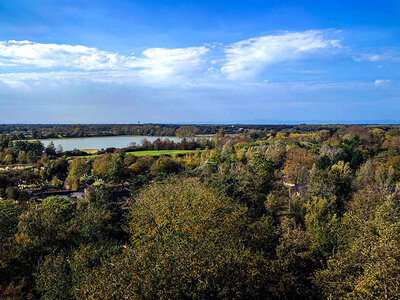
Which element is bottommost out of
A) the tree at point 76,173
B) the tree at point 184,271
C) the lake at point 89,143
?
the tree at point 76,173

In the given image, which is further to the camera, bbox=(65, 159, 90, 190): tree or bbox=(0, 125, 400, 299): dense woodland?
bbox=(65, 159, 90, 190): tree

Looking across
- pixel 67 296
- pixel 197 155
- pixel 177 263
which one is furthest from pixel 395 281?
pixel 197 155

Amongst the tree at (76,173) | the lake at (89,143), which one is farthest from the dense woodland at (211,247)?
the lake at (89,143)

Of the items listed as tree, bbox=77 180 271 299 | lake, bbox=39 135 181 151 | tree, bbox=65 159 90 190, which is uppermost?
lake, bbox=39 135 181 151

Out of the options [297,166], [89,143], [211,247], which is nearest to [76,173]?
[297,166]

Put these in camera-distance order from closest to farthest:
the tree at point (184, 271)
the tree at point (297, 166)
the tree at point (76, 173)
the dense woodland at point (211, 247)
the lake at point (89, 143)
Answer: the tree at point (184, 271) → the dense woodland at point (211, 247) → the tree at point (297, 166) → the tree at point (76, 173) → the lake at point (89, 143)

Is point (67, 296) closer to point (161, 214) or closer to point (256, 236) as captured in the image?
point (161, 214)

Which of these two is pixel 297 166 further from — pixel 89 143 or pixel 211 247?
pixel 89 143

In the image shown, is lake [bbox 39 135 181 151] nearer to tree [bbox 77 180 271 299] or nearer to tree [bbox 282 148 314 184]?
tree [bbox 282 148 314 184]

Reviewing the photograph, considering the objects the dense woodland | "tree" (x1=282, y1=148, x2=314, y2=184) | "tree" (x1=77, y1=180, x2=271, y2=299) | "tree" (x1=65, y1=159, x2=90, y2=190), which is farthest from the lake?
"tree" (x1=77, y1=180, x2=271, y2=299)

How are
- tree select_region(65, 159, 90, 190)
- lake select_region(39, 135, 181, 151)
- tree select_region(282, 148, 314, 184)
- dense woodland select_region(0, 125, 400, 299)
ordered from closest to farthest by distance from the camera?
dense woodland select_region(0, 125, 400, 299), tree select_region(282, 148, 314, 184), tree select_region(65, 159, 90, 190), lake select_region(39, 135, 181, 151)

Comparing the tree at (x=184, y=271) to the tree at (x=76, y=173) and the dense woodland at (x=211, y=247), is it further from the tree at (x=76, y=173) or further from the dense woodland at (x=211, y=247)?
the tree at (x=76, y=173)
